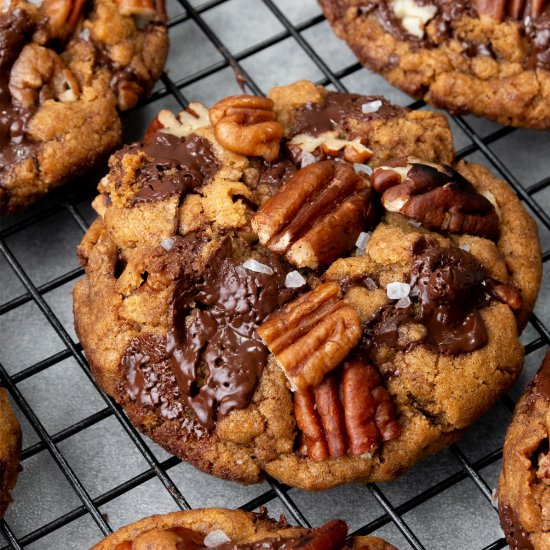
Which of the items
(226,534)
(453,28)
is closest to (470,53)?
(453,28)

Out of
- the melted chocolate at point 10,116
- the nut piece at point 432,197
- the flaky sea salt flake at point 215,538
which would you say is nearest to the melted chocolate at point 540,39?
the nut piece at point 432,197

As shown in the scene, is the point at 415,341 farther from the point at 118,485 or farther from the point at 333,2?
the point at 333,2

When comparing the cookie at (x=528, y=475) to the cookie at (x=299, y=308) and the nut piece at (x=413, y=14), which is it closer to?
the cookie at (x=299, y=308)

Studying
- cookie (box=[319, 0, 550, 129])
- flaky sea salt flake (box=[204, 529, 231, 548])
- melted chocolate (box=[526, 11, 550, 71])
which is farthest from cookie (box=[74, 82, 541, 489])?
melted chocolate (box=[526, 11, 550, 71])

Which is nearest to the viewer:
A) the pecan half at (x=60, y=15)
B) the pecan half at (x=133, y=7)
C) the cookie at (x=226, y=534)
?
the cookie at (x=226, y=534)

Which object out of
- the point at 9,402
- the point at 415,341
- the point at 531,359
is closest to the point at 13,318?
the point at 9,402

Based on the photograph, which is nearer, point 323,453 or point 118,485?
point 323,453

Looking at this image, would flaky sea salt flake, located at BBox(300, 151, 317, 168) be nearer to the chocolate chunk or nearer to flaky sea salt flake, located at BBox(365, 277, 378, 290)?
flaky sea salt flake, located at BBox(365, 277, 378, 290)
